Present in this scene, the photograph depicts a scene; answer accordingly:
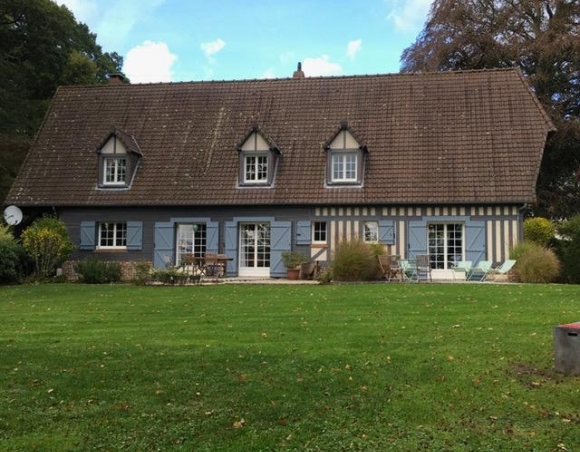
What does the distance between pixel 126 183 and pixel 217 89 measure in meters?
5.62

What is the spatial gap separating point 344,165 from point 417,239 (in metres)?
3.49

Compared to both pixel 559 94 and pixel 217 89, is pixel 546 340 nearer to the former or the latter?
pixel 217 89

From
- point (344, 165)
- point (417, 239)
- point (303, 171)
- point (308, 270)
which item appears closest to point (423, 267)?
point (417, 239)

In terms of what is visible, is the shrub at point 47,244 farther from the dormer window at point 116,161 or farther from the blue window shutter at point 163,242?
the blue window shutter at point 163,242

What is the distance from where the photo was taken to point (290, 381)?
5414 millimetres

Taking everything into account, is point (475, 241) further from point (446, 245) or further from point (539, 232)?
point (539, 232)

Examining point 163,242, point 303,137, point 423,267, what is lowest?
point 423,267

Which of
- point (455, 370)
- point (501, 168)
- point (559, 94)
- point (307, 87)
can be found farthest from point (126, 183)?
point (559, 94)

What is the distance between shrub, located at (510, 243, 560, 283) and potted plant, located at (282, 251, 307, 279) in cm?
640

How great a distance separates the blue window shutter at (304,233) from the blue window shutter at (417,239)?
3.21 metres

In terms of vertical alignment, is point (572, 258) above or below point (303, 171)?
below

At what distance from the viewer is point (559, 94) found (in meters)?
25.9

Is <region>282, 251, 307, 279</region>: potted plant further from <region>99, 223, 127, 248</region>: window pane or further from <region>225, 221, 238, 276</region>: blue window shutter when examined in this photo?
<region>99, 223, 127, 248</region>: window pane

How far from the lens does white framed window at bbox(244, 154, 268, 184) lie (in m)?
20.0
